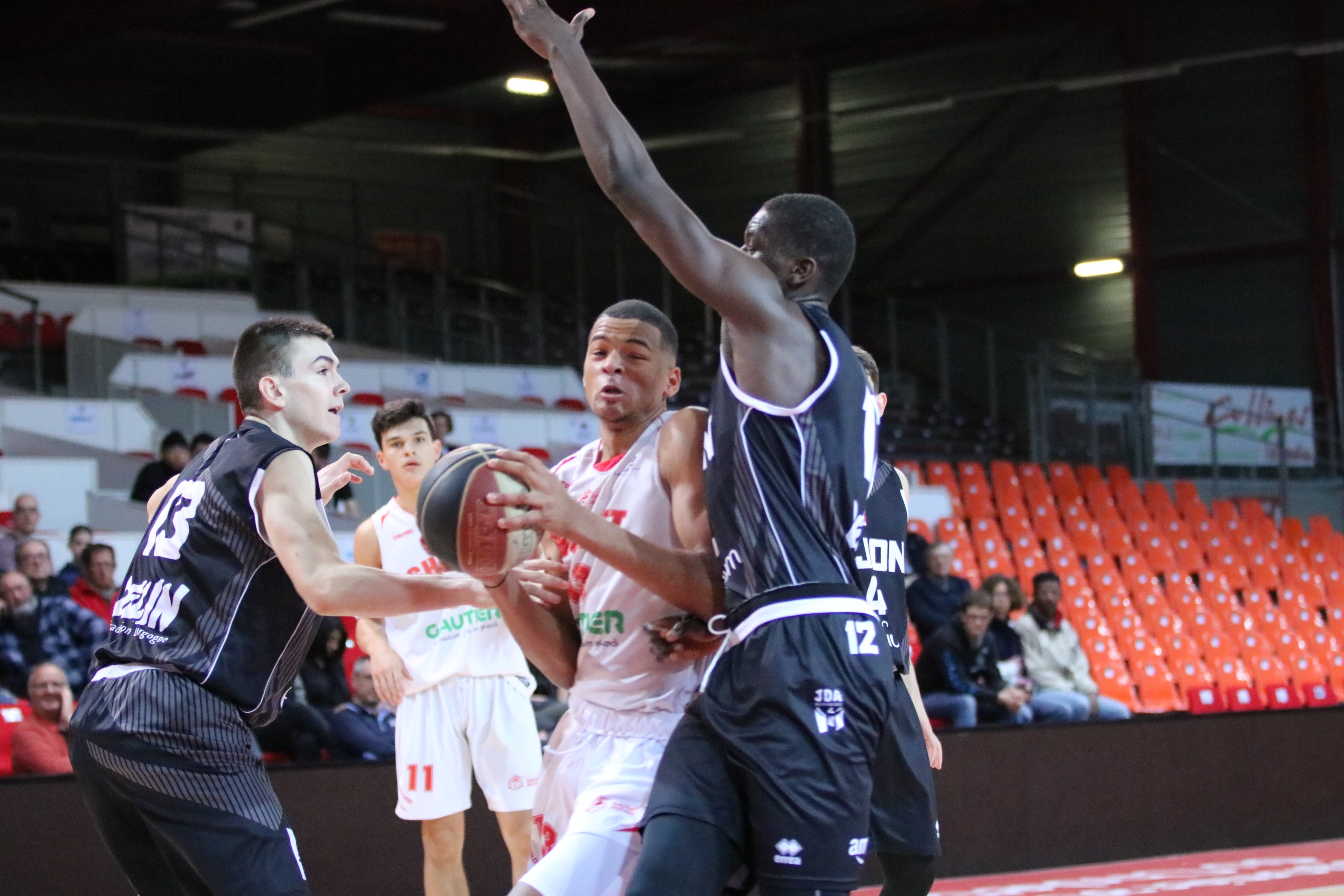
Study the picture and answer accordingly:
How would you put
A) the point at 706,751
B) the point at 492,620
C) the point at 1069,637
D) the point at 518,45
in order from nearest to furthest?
the point at 706,751 → the point at 492,620 → the point at 1069,637 → the point at 518,45

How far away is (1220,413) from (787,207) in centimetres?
1548

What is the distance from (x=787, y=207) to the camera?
3.09 m

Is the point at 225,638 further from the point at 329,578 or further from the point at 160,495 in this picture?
the point at 160,495

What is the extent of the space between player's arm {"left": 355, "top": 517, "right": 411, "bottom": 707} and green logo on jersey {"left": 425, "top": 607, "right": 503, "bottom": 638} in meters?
0.15

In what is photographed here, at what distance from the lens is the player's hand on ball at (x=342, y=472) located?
417 cm

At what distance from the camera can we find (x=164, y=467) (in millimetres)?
10266

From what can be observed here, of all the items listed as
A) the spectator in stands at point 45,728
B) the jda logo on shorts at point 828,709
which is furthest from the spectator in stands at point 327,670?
the jda logo on shorts at point 828,709

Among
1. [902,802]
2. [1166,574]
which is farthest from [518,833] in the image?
[1166,574]

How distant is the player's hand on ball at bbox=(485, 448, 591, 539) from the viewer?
2859mm

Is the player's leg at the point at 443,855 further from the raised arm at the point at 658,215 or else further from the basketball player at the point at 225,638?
the raised arm at the point at 658,215

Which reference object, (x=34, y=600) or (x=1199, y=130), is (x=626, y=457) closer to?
(x=34, y=600)

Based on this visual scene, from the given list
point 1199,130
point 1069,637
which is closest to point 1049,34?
point 1199,130

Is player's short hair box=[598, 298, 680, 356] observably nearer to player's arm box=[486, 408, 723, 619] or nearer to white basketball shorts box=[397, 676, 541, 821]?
player's arm box=[486, 408, 723, 619]

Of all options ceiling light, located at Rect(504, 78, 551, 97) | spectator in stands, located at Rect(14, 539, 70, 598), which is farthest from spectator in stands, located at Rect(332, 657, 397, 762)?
ceiling light, located at Rect(504, 78, 551, 97)
